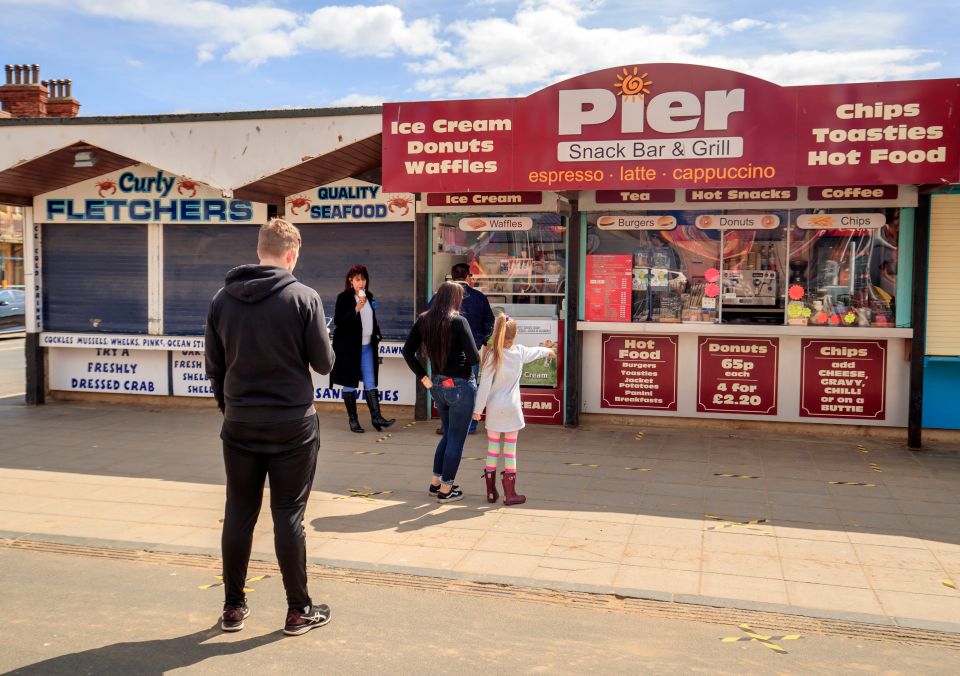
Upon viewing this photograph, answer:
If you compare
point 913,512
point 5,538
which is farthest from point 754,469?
point 5,538

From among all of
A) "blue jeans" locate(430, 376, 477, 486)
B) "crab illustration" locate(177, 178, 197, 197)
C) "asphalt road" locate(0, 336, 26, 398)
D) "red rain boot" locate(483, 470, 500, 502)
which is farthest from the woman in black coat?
"asphalt road" locate(0, 336, 26, 398)

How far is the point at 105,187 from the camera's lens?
1198cm

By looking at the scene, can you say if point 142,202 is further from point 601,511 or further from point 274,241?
point 274,241

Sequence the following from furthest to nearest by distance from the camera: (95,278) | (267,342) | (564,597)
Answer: (95,278) → (564,597) → (267,342)

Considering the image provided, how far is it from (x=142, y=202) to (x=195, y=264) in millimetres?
1064

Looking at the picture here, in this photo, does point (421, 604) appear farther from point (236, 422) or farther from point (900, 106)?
point (900, 106)

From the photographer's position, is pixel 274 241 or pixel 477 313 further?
pixel 477 313

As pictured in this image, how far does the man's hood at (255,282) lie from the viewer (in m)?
4.42

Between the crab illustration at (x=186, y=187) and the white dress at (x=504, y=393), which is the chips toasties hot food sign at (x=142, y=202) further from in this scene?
the white dress at (x=504, y=393)

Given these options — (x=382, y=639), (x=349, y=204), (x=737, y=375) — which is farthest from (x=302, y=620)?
(x=349, y=204)

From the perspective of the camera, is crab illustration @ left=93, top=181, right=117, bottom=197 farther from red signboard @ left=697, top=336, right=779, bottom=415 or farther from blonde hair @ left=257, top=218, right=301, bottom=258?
blonde hair @ left=257, top=218, right=301, bottom=258

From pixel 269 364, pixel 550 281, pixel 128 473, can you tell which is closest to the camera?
pixel 269 364

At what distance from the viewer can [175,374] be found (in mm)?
11992

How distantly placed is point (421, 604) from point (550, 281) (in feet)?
19.8
